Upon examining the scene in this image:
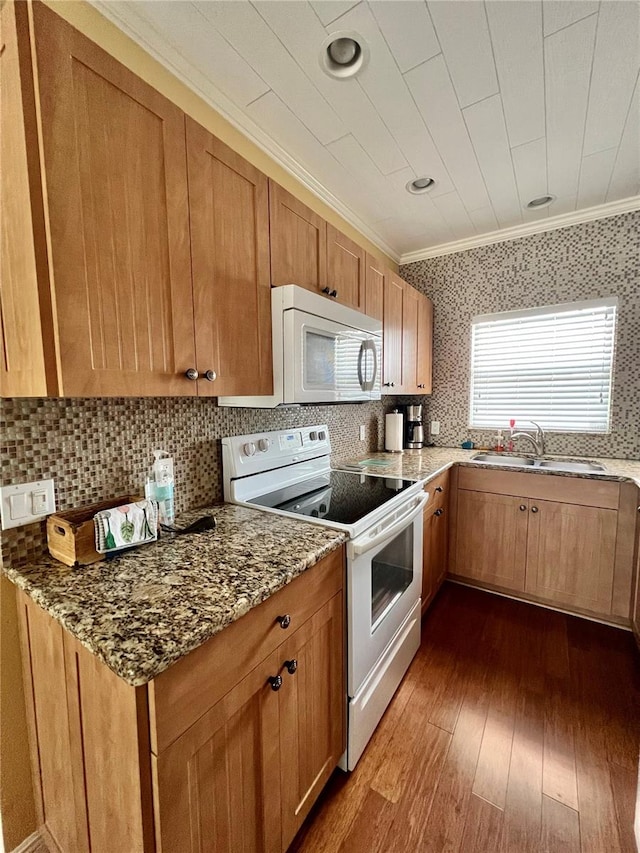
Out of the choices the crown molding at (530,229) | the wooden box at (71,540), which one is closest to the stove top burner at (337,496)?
the wooden box at (71,540)

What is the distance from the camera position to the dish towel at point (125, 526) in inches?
36.9

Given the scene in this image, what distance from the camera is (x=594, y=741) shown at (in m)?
1.40

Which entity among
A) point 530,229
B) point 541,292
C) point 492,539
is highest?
point 530,229

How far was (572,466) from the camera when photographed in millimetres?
2441

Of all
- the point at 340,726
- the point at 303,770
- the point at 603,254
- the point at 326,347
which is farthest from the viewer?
the point at 603,254

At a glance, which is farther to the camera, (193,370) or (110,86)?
(193,370)

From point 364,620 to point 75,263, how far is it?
4.54ft

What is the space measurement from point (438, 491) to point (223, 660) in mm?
1781

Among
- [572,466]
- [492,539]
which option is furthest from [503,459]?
[492,539]

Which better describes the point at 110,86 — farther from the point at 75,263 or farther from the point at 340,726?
the point at 340,726

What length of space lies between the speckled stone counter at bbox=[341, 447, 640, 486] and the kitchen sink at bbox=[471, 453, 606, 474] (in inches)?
1.4

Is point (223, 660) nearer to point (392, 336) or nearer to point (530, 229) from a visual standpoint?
point (392, 336)

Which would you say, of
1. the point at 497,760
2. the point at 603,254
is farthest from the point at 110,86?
the point at 603,254

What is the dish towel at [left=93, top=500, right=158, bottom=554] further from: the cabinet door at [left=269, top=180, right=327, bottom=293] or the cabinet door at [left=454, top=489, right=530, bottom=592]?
the cabinet door at [left=454, top=489, right=530, bottom=592]
